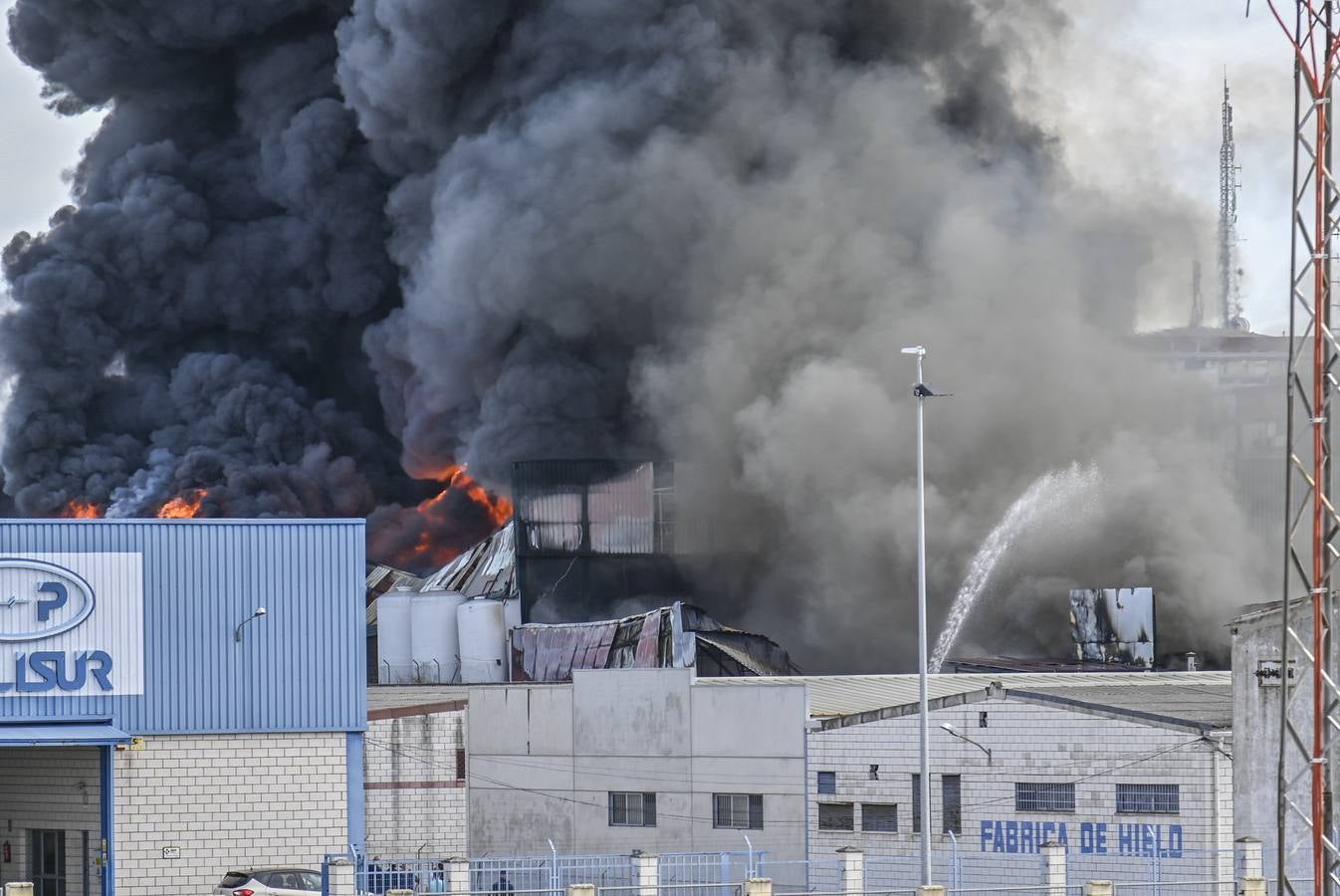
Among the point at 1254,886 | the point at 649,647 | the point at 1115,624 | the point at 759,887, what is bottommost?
the point at 1254,886

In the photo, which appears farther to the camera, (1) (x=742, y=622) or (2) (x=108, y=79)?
(2) (x=108, y=79)

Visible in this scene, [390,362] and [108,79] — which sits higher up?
[108,79]

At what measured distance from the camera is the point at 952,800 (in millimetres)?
40188

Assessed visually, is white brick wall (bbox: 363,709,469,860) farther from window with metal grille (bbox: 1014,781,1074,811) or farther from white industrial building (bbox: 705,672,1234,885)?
window with metal grille (bbox: 1014,781,1074,811)

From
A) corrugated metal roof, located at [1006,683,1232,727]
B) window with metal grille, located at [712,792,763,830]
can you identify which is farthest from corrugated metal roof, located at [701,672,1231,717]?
window with metal grille, located at [712,792,763,830]

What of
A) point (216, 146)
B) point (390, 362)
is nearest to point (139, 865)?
point (390, 362)

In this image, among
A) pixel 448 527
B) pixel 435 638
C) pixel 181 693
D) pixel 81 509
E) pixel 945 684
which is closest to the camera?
pixel 181 693

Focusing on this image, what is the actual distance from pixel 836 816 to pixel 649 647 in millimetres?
12396

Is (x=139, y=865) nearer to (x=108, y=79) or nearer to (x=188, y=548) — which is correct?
(x=188, y=548)

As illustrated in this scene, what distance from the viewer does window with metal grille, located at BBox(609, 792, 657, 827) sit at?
1777 inches

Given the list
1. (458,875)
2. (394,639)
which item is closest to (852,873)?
(458,875)

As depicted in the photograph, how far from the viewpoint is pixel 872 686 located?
47.3 metres

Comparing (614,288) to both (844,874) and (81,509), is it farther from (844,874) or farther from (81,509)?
(844,874)

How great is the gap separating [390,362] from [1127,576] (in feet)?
97.5
